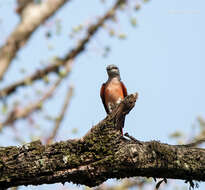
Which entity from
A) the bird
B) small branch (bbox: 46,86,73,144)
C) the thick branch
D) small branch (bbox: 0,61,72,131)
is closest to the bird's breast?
the bird

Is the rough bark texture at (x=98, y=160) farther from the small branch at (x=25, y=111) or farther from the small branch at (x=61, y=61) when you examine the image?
the small branch at (x=61, y=61)

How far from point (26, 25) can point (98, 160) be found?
12.9m

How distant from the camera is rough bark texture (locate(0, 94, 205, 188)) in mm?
5027

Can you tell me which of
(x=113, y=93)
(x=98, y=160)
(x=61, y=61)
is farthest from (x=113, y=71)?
(x=61, y=61)

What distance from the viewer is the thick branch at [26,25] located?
16359 millimetres

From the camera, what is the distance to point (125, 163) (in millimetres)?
5223

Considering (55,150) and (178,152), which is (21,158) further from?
(178,152)

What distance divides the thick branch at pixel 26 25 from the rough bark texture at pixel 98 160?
11.1 meters

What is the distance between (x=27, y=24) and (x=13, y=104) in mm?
4309

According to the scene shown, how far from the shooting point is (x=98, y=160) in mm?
5195

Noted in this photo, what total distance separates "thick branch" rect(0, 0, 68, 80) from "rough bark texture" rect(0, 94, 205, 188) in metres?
11.1

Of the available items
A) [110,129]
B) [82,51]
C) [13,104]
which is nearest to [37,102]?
[13,104]

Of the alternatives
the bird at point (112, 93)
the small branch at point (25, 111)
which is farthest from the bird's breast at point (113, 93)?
the small branch at point (25, 111)

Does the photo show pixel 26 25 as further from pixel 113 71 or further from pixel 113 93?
pixel 113 93
